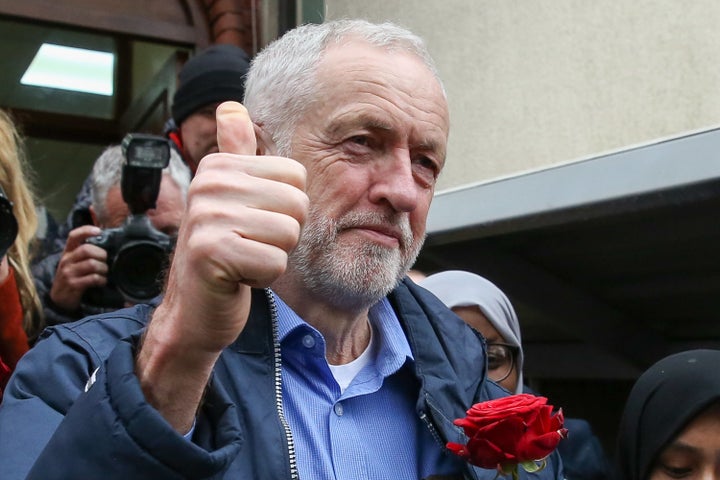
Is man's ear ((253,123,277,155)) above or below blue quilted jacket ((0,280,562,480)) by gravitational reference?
above

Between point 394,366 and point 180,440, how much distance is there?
63 centimetres

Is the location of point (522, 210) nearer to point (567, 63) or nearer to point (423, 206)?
point (423, 206)

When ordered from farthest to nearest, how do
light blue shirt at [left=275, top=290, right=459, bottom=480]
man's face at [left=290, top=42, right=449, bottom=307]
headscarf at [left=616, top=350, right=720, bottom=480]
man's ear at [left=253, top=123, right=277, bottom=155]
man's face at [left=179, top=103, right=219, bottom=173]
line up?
man's face at [left=179, top=103, right=219, bottom=173], headscarf at [left=616, top=350, right=720, bottom=480], man's ear at [left=253, top=123, right=277, bottom=155], man's face at [left=290, top=42, right=449, bottom=307], light blue shirt at [left=275, top=290, right=459, bottom=480]

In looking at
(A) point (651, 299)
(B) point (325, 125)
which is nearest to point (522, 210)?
(A) point (651, 299)

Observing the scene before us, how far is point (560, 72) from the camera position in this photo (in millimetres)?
4184

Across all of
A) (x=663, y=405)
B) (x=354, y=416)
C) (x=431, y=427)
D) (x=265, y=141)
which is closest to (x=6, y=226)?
(x=265, y=141)

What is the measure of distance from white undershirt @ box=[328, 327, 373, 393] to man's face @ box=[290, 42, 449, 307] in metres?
0.11

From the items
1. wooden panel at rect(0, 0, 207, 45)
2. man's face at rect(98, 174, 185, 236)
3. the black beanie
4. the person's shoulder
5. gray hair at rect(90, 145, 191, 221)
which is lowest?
the person's shoulder

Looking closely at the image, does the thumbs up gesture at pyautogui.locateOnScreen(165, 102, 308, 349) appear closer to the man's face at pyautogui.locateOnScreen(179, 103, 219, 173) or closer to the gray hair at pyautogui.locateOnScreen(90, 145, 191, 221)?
the gray hair at pyautogui.locateOnScreen(90, 145, 191, 221)

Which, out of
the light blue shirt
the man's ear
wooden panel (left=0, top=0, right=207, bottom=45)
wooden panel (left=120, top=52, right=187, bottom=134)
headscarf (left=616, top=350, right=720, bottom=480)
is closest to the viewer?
the light blue shirt

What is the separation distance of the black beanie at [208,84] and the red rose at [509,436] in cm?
176

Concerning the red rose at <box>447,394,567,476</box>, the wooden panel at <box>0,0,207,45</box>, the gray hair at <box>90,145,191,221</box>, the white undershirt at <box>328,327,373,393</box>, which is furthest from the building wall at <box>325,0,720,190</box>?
the red rose at <box>447,394,567,476</box>

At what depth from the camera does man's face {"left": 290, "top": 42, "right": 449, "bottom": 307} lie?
157cm

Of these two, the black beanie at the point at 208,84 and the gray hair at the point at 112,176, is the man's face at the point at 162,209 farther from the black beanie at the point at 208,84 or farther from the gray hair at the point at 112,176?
the black beanie at the point at 208,84
